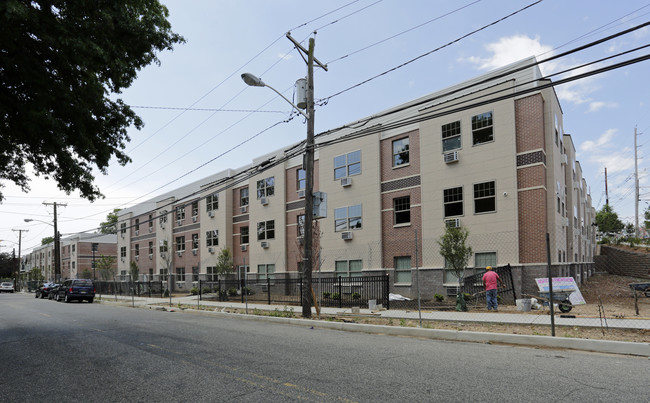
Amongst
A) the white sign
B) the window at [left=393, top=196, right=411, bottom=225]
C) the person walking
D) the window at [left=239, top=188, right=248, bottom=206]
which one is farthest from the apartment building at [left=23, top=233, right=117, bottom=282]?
the white sign

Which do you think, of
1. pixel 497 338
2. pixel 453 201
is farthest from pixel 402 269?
pixel 497 338

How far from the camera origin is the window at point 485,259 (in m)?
20.3

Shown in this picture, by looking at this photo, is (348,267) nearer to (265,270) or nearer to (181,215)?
(265,270)

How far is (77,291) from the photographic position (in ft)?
98.9

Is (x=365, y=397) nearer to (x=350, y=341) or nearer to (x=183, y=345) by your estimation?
(x=350, y=341)

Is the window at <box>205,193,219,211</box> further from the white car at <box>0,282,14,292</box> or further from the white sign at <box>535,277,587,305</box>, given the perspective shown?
the white car at <box>0,282,14,292</box>

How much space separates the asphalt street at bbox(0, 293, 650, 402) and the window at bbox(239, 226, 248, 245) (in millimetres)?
25426

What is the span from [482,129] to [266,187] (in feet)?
58.4

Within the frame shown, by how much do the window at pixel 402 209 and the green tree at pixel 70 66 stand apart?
15871 mm

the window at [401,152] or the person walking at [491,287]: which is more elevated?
the window at [401,152]

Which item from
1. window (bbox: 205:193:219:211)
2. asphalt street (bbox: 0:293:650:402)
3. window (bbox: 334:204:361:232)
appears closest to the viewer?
asphalt street (bbox: 0:293:650:402)

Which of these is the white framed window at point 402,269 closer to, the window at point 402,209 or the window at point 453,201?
the window at point 402,209

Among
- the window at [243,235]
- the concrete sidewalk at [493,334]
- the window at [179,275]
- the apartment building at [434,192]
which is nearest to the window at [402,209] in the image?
the apartment building at [434,192]

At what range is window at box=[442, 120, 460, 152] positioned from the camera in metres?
22.2
